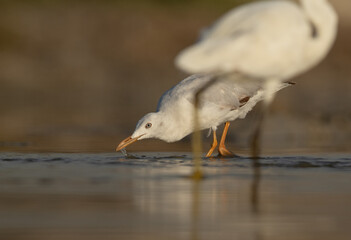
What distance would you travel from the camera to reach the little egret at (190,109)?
1152 cm

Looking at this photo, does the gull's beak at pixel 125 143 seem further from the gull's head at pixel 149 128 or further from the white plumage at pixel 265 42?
the white plumage at pixel 265 42

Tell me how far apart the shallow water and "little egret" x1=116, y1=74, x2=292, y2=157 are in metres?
0.95

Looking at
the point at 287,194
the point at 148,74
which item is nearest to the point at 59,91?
the point at 148,74

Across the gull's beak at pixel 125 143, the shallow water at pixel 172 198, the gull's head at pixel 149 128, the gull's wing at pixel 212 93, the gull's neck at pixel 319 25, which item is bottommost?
the shallow water at pixel 172 198

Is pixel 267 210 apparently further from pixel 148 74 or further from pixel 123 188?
pixel 148 74

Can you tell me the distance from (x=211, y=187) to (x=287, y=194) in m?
0.77

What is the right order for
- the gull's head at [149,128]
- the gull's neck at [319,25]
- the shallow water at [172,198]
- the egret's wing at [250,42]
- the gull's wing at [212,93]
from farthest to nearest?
the gull's head at [149,128] < the gull's wing at [212,93] < the gull's neck at [319,25] < the egret's wing at [250,42] < the shallow water at [172,198]

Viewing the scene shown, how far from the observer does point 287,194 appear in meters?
7.84

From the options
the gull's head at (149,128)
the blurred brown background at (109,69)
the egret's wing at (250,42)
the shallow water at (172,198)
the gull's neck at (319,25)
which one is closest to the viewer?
the shallow water at (172,198)

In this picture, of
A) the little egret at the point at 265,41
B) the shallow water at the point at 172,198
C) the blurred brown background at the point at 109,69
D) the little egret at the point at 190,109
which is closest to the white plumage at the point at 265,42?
the little egret at the point at 265,41

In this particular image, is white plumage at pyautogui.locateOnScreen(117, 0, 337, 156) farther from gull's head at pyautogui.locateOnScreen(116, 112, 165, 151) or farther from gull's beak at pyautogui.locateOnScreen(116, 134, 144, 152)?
gull's beak at pyautogui.locateOnScreen(116, 134, 144, 152)

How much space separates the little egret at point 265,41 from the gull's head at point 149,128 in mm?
2963

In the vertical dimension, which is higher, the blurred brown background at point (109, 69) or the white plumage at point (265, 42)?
the blurred brown background at point (109, 69)

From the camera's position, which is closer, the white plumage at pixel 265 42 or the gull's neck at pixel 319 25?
the white plumage at pixel 265 42
